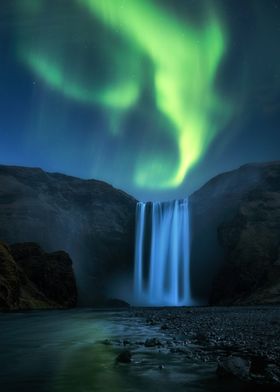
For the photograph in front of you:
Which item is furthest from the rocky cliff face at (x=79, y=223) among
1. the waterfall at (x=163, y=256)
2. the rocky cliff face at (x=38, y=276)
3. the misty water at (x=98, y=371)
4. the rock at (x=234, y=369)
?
the rock at (x=234, y=369)

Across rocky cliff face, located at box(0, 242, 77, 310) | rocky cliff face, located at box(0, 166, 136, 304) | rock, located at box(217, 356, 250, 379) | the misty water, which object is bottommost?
the misty water

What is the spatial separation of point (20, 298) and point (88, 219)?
67.2 meters

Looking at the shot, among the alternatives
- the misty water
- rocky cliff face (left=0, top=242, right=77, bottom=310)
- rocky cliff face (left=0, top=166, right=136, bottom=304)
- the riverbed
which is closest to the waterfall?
rocky cliff face (left=0, top=166, right=136, bottom=304)

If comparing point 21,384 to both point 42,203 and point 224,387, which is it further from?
point 42,203

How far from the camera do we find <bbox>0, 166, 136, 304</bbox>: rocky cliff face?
116 metres

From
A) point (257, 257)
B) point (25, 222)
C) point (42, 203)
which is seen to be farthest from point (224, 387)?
point (42, 203)

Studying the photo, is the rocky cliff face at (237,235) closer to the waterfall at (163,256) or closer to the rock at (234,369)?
the waterfall at (163,256)

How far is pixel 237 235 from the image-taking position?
3935 inches

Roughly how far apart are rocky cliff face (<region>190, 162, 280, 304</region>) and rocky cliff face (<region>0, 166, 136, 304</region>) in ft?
74.6

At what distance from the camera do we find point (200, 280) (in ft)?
361

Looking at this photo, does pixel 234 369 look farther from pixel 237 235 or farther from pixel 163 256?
pixel 163 256

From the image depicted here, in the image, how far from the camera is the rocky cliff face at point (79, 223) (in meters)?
116

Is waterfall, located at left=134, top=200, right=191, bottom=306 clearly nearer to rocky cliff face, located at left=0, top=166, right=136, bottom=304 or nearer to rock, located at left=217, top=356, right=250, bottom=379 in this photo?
rocky cliff face, located at left=0, top=166, right=136, bottom=304

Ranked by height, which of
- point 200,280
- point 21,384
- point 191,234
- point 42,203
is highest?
point 42,203
